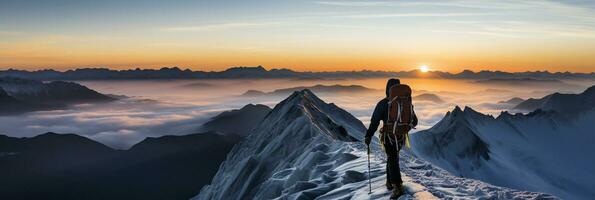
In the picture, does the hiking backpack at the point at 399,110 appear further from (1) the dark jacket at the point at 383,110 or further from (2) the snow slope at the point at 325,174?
(2) the snow slope at the point at 325,174

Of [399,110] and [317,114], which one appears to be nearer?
[399,110]

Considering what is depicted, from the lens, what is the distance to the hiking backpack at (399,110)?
51.6 ft

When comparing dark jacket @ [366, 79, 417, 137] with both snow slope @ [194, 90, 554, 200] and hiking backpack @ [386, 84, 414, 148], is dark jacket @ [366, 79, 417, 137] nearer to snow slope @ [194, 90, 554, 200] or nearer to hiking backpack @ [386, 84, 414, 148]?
hiking backpack @ [386, 84, 414, 148]

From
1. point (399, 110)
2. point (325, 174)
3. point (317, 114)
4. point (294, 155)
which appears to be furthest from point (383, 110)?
point (317, 114)

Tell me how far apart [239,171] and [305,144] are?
12318 millimetres

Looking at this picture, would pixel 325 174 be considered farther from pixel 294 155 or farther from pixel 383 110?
pixel 294 155

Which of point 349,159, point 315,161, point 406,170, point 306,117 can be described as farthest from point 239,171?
point 406,170

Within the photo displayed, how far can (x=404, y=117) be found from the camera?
1593cm

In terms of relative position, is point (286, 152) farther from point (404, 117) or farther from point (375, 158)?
point (404, 117)

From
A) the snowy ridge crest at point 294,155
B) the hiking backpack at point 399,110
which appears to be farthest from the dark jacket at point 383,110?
the snowy ridge crest at point 294,155

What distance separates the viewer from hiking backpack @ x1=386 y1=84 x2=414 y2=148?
51.6 feet

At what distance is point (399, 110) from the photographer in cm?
1586

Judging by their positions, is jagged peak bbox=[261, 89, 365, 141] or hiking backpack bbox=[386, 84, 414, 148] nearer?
hiking backpack bbox=[386, 84, 414, 148]

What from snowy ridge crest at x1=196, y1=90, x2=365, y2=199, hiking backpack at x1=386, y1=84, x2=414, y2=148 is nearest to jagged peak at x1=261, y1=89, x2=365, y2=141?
snowy ridge crest at x1=196, y1=90, x2=365, y2=199
